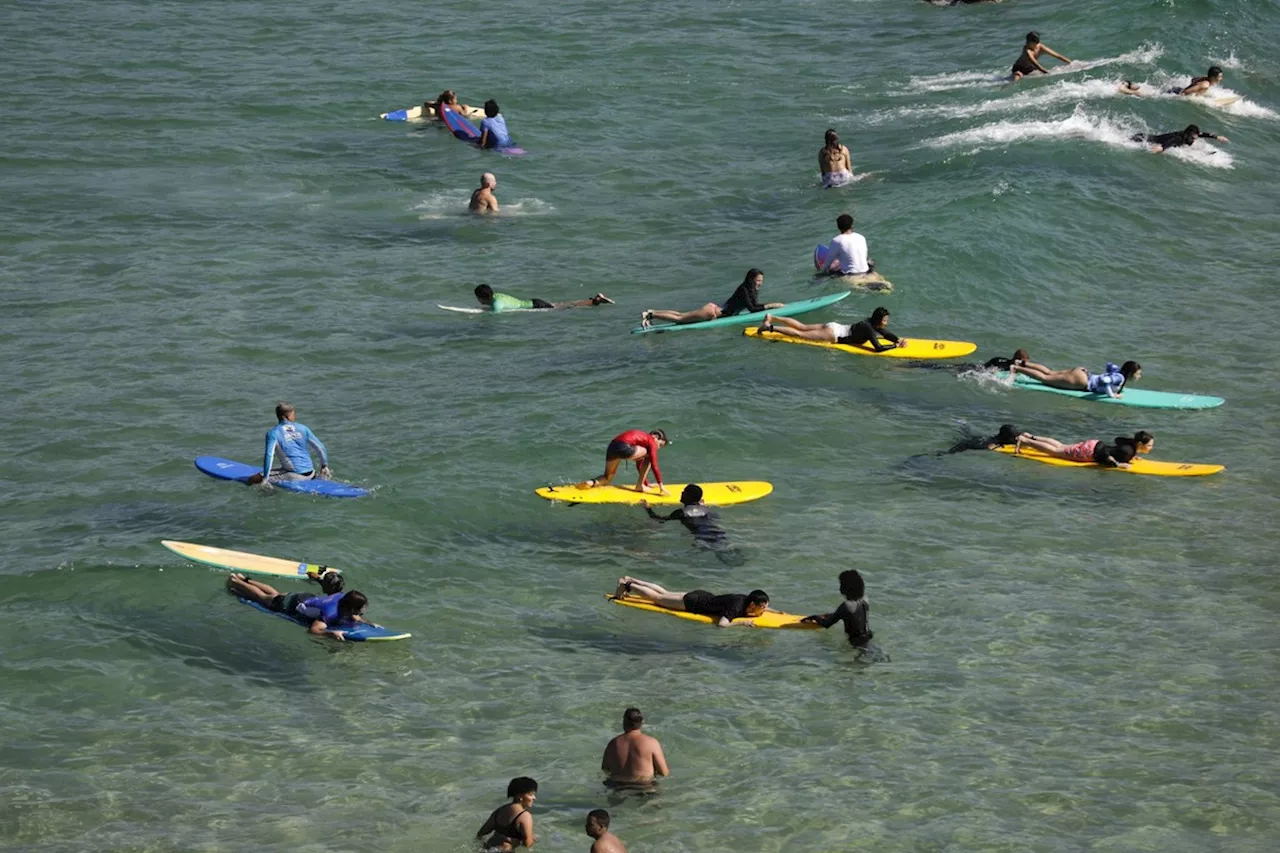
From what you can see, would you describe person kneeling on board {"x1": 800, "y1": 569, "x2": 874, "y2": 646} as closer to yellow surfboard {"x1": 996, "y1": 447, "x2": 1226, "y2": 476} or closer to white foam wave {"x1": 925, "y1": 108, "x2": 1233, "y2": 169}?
yellow surfboard {"x1": 996, "y1": 447, "x2": 1226, "y2": 476}

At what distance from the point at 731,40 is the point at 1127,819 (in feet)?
114

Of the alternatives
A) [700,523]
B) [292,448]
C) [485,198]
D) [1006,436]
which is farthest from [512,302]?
[1006,436]

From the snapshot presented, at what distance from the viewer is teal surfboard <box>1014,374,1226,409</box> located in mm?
24047

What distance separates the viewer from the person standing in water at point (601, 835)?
1288 centimetres

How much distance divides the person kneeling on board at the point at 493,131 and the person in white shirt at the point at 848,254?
36.5 ft

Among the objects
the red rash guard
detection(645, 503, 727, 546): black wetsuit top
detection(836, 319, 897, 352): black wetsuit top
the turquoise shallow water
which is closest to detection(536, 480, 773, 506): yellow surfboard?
the turquoise shallow water

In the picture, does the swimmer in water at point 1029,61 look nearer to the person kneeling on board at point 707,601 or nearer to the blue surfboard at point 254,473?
the blue surfboard at point 254,473

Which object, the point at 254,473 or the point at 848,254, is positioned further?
the point at 848,254

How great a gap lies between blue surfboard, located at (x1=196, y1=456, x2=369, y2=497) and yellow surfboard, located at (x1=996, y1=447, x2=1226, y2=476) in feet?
29.2

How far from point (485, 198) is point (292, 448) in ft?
41.5

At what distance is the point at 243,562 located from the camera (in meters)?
19.0

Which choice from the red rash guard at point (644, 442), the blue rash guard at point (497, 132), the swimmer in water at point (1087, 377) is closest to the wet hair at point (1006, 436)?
the swimmer in water at point (1087, 377)

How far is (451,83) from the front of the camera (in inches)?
1647

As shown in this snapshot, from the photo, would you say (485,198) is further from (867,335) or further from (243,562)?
(243,562)
